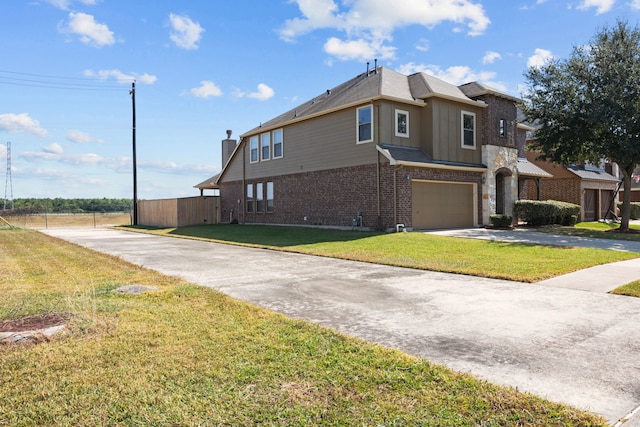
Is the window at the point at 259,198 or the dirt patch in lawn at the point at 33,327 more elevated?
the window at the point at 259,198

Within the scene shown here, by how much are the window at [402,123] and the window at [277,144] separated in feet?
27.2

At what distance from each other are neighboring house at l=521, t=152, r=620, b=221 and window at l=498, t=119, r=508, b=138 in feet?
24.4

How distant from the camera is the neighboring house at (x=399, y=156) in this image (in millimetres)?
18438

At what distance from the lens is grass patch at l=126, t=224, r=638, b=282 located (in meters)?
9.41

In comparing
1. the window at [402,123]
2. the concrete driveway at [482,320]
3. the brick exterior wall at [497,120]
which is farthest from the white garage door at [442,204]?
the concrete driveway at [482,320]

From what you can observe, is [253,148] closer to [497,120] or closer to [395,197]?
[395,197]

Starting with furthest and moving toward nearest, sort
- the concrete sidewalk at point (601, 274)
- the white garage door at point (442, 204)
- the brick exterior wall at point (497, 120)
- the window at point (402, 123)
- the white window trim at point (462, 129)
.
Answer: the brick exterior wall at point (497, 120) < the white window trim at point (462, 129) < the window at point (402, 123) < the white garage door at point (442, 204) < the concrete sidewalk at point (601, 274)

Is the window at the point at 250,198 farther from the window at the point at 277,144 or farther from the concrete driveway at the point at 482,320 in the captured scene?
the concrete driveway at the point at 482,320

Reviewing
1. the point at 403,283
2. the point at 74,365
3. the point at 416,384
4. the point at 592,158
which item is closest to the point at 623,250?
the point at 403,283

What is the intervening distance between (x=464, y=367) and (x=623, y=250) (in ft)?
39.1

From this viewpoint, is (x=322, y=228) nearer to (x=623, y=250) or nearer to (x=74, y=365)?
(x=623, y=250)

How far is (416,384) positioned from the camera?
134 inches

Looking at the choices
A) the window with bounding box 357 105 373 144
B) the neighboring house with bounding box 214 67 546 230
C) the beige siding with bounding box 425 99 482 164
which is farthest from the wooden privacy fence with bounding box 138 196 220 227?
the beige siding with bounding box 425 99 482 164

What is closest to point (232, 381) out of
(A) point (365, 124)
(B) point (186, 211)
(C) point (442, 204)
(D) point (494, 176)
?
(A) point (365, 124)
